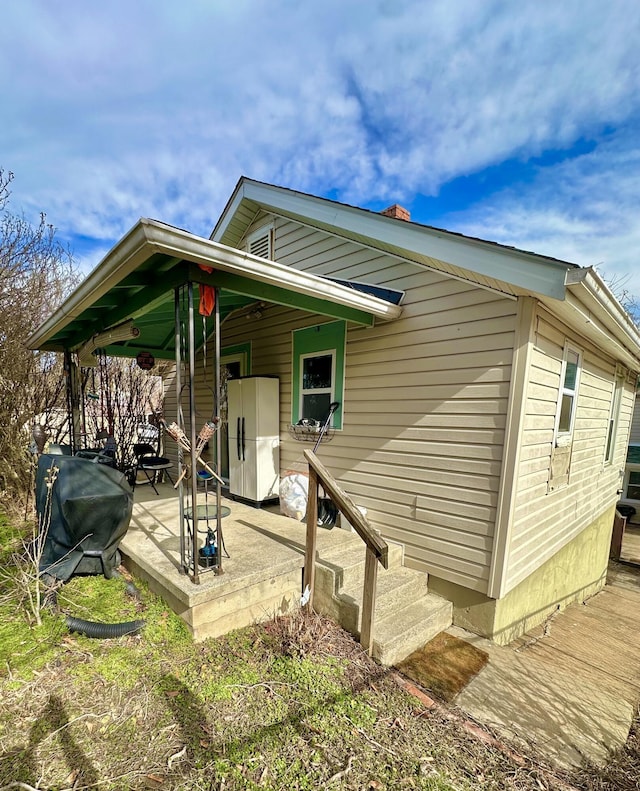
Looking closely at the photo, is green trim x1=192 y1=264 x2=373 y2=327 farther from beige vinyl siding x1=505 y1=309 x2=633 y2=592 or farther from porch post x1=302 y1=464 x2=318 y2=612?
beige vinyl siding x1=505 y1=309 x2=633 y2=592

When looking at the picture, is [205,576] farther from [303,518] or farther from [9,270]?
[9,270]

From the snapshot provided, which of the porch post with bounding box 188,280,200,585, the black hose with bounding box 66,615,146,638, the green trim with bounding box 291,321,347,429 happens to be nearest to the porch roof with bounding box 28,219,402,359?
the porch post with bounding box 188,280,200,585

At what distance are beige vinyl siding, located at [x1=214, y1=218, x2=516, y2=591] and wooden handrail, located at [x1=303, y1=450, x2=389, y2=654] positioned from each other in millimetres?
1046

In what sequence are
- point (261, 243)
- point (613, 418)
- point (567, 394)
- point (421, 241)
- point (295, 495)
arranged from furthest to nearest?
point (613, 418)
point (261, 243)
point (295, 495)
point (567, 394)
point (421, 241)

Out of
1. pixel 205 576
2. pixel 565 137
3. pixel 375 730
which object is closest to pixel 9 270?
pixel 205 576

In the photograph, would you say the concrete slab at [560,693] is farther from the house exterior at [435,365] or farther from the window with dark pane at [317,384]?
the window with dark pane at [317,384]

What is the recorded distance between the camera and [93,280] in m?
2.82

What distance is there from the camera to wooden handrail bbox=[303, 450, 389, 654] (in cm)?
250

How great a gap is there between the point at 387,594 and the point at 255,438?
8.71ft

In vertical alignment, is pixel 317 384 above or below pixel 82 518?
above

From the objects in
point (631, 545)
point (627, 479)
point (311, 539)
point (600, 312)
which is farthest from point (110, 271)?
point (627, 479)

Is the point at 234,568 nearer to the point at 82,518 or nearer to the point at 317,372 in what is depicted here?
the point at 82,518

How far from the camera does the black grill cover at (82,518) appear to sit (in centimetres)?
287

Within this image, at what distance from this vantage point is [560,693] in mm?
2586
